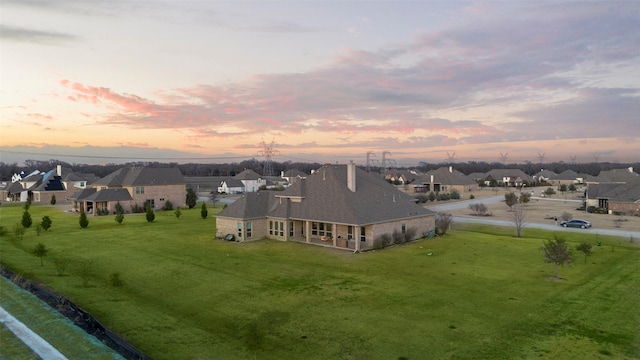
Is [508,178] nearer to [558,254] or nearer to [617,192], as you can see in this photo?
[617,192]

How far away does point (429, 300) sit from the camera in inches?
862

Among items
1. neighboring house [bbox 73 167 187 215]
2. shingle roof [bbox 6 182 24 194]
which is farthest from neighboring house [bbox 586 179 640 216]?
shingle roof [bbox 6 182 24 194]

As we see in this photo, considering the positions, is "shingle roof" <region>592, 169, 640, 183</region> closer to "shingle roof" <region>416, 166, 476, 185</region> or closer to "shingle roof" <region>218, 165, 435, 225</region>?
"shingle roof" <region>416, 166, 476, 185</region>

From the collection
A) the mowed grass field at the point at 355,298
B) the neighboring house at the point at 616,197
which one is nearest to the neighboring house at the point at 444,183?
the neighboring house at the point at 616,197

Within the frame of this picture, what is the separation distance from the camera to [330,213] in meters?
36.0

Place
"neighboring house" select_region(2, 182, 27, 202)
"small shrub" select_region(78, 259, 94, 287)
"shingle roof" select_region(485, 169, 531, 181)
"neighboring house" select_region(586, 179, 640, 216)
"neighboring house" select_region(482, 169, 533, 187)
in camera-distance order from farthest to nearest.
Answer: "shingle roof" select_region(485, 169, 531, 181) < "neighboring house" select_region(482, 169, 533, 187) < "neighboring house" select_region(2, 182, 27, 202) < "neighboring house" select_region(586, 179, 640, 216) < "small shrub" select_region(78, 259, 94, 287)

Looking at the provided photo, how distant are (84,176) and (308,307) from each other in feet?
280

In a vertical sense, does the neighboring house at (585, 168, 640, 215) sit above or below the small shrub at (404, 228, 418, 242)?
above

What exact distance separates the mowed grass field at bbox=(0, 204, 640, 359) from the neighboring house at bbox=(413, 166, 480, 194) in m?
58.7

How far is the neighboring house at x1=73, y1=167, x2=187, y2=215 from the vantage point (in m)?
62.0

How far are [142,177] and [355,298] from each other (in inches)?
2144

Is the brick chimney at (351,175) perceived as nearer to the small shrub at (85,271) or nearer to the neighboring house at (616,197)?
the small shrub at (85,271)

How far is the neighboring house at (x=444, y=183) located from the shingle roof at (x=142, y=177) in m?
55.4

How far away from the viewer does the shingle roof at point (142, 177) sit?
218 feet
